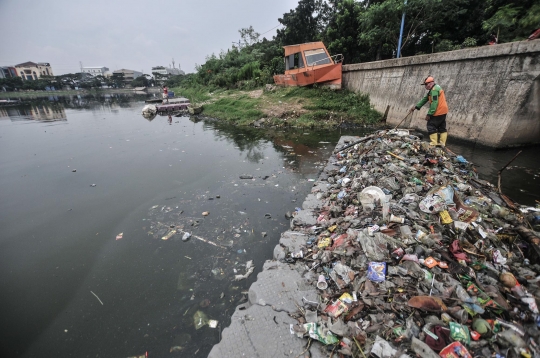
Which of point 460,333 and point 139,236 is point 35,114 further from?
point 460,333

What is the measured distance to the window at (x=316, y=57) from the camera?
1140 cm

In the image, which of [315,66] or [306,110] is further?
[315,66]

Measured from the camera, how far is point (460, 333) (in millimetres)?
1412

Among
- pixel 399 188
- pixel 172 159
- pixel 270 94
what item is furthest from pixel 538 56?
pixel 270 94

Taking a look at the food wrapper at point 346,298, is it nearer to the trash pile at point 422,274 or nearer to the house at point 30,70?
the trash pile at point 422,274

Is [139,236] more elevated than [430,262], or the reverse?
[430,262]

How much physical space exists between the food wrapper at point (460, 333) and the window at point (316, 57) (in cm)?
1190

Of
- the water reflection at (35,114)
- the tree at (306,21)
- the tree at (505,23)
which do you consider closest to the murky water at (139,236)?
the tree at (505,23)

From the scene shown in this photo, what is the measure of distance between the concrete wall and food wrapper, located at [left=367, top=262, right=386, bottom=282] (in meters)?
6.40

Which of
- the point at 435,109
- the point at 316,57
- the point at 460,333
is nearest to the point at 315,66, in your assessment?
the point at 316,57

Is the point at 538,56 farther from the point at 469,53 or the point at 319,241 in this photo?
the point at 319,241

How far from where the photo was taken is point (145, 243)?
3.17 m

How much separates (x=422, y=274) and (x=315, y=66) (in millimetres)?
11379

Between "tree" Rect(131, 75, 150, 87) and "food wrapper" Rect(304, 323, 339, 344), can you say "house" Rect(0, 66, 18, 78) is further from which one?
"food wrapper" Rect(304, 323, 339, 344)
